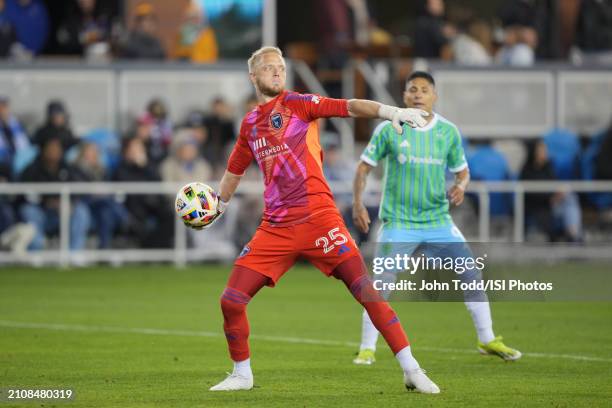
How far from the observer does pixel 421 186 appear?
12.1 meters

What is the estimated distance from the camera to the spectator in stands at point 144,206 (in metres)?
22.8

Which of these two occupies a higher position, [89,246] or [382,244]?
[382,244]

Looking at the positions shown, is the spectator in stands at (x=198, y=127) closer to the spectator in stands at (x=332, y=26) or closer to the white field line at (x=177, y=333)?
the spectator in stands at (x=332, y=26)

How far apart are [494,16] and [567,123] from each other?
574 centimetres

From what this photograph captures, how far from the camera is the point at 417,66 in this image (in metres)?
24.4

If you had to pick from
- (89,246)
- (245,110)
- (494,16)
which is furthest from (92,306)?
(494,16)

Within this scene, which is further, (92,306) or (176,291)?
(176,291)

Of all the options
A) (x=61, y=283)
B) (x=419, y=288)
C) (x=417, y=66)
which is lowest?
(x=61, y=283)

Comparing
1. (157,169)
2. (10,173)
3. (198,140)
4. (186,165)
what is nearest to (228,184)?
(186,165)

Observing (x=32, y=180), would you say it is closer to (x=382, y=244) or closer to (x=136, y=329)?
(x=136, y=329)

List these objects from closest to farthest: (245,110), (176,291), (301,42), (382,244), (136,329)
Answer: (382,244), (136,329), (176,291), (245,110), (301,42)

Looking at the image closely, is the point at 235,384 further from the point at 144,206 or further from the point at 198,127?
the point at 198,127

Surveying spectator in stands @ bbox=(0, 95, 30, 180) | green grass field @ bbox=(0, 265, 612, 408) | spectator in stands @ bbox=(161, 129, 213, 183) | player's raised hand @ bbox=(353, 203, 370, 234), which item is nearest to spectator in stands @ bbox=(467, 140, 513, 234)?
green grass field @ bbox=(0, 265, 612, 408)

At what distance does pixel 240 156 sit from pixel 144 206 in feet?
41.2
